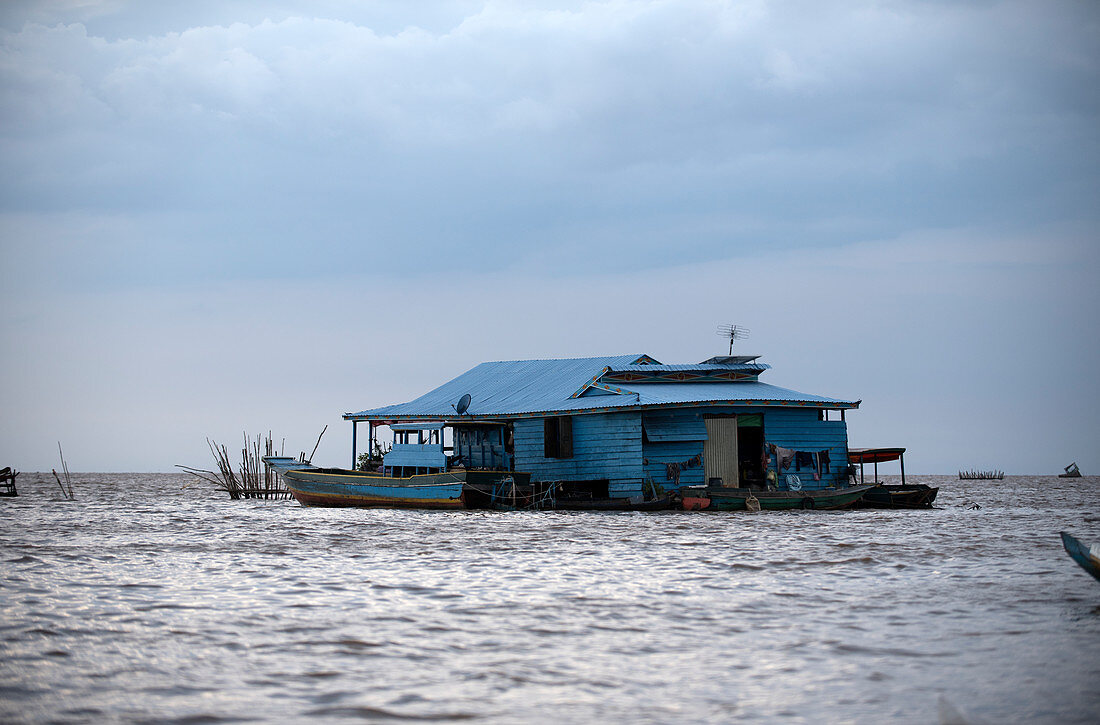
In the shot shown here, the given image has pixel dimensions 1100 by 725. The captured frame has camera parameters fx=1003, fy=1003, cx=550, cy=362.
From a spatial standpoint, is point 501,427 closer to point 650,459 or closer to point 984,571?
point 650,459

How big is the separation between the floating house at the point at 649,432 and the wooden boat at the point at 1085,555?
1712 centimetres

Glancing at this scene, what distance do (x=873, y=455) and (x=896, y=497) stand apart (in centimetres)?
225

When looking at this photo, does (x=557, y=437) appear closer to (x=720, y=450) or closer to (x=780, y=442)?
(x=720, y=450)

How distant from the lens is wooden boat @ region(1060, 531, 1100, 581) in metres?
Result: 10.7

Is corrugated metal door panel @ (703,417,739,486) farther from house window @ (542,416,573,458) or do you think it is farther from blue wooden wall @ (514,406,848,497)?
house window @ (542,416,573,458)

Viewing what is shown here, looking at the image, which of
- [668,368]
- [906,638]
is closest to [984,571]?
[906,638]

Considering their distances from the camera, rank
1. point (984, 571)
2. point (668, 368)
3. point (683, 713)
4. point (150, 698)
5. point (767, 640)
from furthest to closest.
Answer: point (668, 368), point (984, 571), point (767, 640), point (150, 698), point (683, 713)

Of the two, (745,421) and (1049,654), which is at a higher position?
(745,421)

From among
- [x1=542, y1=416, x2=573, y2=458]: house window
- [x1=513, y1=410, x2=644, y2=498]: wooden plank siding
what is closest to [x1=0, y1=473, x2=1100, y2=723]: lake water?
[x1=513, y1=410, x2=644, y2=498]: wooden plank siding

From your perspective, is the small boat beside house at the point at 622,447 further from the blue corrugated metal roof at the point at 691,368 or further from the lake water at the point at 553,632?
the lake water at the point at 553,632

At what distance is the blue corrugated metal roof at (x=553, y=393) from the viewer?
1179 inches

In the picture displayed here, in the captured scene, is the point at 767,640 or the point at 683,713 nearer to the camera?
the point at 683,713

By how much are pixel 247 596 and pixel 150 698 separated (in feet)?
15.9

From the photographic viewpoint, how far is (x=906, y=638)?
9367 millimetres
